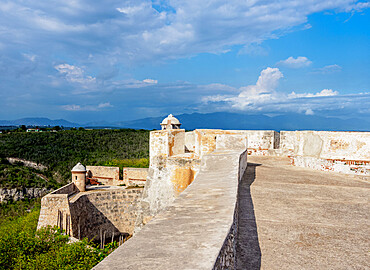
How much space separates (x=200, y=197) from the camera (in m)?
2.99

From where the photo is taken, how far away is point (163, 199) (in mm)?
7664

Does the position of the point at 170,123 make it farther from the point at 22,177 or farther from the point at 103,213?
the point at 22,177

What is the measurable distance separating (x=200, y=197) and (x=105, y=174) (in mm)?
22982

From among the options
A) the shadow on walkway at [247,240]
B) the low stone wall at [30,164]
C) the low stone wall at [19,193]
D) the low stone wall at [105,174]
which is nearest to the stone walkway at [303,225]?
the shadow on walkway at [247,240]

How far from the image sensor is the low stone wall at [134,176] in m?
22.9

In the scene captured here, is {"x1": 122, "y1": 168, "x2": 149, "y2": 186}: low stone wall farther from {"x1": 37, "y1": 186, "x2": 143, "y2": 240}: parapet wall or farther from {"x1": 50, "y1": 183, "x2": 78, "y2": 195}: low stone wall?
{"x1": 50, "y1": 183, "x2": 78, "y2": 195}: low stone wall

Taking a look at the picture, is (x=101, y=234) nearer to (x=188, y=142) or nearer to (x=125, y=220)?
(x=125, y=220)

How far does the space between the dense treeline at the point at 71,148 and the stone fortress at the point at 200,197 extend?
44.2 feet

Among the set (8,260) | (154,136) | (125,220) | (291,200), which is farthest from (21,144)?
(291,200)

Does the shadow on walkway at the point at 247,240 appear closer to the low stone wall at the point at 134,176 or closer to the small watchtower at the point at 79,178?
the small watchtower at the point at 79,178

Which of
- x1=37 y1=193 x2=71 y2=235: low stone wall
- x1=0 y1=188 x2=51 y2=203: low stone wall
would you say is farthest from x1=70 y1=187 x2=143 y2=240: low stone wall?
x1=0 y1=188 x2=51 y2=203: low stone wall

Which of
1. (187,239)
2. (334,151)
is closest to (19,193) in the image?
(334,151)

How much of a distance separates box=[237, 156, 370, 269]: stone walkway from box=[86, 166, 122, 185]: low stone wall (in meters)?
19.8

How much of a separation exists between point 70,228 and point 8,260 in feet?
12.7
